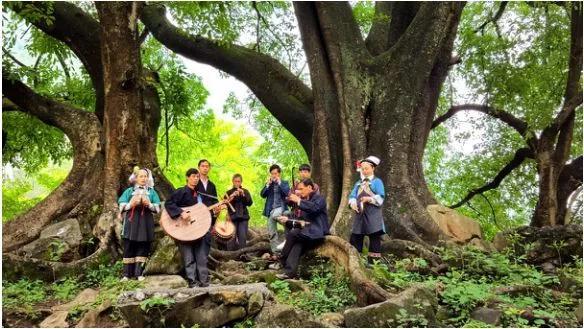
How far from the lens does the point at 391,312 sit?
5211 millimetres

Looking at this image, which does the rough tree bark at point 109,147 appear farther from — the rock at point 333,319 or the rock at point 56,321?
the rock at point 333,319

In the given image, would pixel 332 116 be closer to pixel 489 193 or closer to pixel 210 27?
pixel 210 27

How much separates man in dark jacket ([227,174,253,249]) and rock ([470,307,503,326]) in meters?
4.45

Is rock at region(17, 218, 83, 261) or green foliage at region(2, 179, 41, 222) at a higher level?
green foliage at region(2, 179, 41, 222)

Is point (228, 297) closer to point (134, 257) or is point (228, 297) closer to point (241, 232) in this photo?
point (134, 257)

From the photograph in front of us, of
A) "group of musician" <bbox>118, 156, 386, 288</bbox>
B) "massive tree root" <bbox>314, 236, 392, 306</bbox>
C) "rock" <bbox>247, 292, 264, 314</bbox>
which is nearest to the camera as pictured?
"rock" <bbox>247, 292, 264, 314</bbox>

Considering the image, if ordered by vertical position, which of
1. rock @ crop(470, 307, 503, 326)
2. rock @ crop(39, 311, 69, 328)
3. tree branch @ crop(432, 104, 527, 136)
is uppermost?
tree branch @ crop(432, 104, 527, 136)

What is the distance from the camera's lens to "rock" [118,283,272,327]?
5.29 metres

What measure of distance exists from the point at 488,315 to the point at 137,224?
4.44 m

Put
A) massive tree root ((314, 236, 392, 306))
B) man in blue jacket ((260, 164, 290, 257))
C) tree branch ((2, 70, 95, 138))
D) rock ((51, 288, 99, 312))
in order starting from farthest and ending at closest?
tree branch ((2, 70, 95, 138)) < man in blue jacket ((260, 164, 290, 257)) < rock ((51, 288, 99, 312)) < massive tree root ((314, 236, 392, 306))

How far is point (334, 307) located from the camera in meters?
6.10

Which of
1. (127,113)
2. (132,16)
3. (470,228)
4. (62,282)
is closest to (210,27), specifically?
(132,16)

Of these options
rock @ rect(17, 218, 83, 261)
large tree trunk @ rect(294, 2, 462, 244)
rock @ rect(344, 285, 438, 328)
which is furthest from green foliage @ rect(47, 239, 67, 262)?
rock @ rect(344, 285, 438, 328)

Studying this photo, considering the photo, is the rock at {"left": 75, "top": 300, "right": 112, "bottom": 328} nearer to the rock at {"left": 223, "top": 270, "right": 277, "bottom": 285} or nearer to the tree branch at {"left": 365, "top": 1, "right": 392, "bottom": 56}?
the rock at {"left": 223, "top": 270, "right": 277, "bottom": 285}
